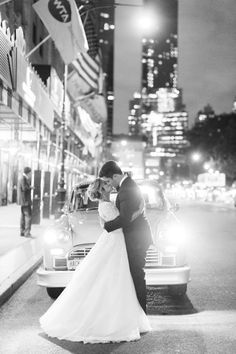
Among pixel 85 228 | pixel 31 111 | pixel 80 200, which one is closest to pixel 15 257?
pixel 80 200

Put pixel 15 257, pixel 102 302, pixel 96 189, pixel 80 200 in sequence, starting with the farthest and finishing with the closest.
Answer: pixel 15 257 < pixel 80 200 < pixel 96 189 < pixel 102 302

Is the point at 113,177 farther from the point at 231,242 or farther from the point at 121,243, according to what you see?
the point at 231,242

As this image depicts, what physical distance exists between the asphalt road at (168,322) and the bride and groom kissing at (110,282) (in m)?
0.15

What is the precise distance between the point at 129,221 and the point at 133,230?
0.13 metres

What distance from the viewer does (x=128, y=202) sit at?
5.29m

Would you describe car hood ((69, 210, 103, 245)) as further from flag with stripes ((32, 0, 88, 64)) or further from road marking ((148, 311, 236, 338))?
flag with stripes ((32, 0, 88, 64))

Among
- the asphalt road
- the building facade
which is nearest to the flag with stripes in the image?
the building facade

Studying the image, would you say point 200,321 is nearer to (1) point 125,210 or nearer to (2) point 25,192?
(1) point 125,210

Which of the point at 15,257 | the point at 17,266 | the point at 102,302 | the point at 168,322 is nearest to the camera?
the point at 102,302

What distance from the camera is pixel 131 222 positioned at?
17.4 ft

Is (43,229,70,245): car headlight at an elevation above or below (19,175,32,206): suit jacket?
below

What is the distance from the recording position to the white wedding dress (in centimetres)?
509

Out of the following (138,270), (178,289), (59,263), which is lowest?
(178,289)

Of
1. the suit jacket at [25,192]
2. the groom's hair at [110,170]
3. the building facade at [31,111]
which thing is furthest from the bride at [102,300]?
the suit jacket at [25,192]
